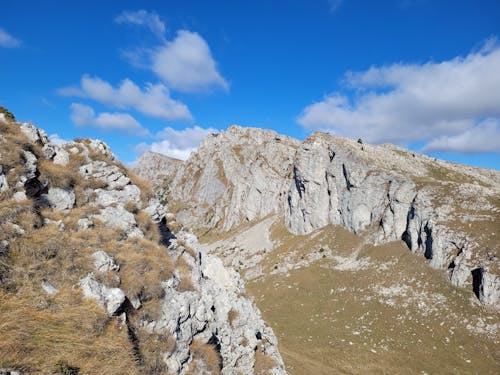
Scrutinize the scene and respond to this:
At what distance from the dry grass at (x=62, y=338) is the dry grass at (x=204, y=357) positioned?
4.52m

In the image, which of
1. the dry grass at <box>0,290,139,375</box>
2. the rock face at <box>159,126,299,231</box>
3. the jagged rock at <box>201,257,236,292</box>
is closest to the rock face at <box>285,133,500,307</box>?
the rock face at <box>159,126,299,231</box>

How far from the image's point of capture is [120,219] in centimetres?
1725

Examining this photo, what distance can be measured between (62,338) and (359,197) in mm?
76032

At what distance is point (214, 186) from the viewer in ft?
543

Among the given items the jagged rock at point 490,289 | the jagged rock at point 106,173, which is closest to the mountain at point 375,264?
the jagged rock at point 490,289

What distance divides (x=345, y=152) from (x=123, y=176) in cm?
7356

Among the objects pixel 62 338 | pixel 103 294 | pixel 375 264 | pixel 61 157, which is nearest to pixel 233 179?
pixel 375 264

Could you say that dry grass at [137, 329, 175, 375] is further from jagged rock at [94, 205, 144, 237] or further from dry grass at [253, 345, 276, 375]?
dry grass at [253, 345, 276, 375]

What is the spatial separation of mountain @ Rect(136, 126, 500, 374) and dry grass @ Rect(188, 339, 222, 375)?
2089cm

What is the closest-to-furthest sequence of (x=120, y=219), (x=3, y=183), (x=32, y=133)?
(x=3, y=183)
(x=120, y=219)
(x=32, y=133)

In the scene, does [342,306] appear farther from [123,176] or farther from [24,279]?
[24,279]

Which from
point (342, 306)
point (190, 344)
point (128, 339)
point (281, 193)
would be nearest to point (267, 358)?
point (190, 344)

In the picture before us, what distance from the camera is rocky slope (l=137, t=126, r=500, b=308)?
170 feet

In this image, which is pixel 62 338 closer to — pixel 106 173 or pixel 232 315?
pixel 232 315
